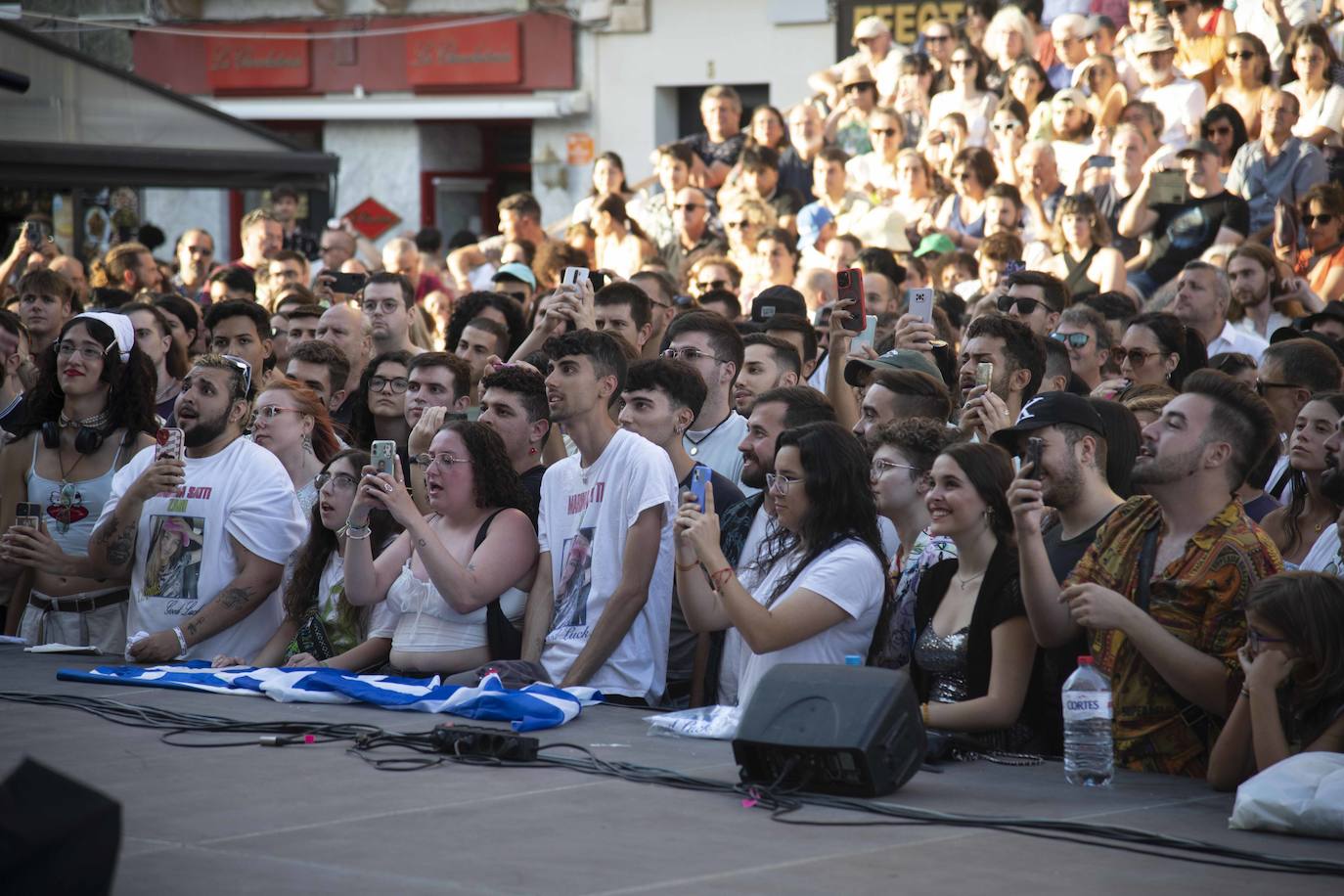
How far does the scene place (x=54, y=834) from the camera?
12.5ft

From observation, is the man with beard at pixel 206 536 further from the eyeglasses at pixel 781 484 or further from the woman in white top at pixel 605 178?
the woman in white top at pixel 605 178

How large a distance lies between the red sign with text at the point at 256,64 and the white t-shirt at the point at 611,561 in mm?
19552

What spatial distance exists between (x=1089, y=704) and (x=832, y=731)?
2.74ft

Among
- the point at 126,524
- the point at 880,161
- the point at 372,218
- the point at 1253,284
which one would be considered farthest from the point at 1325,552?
the point at 372,218

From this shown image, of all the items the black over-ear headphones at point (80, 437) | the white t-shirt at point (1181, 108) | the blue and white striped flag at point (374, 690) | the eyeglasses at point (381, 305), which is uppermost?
the white t-shirt at point (1181, 108)

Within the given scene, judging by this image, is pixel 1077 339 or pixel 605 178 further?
pixel 605 178

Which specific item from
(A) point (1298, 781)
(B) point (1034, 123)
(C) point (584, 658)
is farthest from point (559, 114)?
(A) point (1298, 781)

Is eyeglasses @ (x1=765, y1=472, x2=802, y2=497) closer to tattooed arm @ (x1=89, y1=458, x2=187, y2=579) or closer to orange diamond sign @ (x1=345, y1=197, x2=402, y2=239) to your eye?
tattooed arm @ (x1=89, y1=458, x2=187, y2=579)

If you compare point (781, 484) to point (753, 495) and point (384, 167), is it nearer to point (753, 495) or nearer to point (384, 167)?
point (753, 495)

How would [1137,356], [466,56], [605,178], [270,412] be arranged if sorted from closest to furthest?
[270,412] < [1137,356] < [605,178] < [466,56]

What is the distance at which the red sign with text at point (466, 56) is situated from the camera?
24.2 m

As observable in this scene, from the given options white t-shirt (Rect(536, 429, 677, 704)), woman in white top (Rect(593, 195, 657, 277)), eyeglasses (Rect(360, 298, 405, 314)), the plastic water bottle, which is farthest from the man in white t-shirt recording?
woman in white top (Rect(593, 195, 657, 277))

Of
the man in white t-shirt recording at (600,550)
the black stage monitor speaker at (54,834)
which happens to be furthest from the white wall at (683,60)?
the black stage monitor speaker at (54,834)

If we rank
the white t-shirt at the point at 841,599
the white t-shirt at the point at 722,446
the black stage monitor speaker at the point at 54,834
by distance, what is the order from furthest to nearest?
1. the white t-shirt at the point at 722,446
2. the white t-shirt at the point at 841,599
3. the black stage monitor speaker at the point at 54,834
